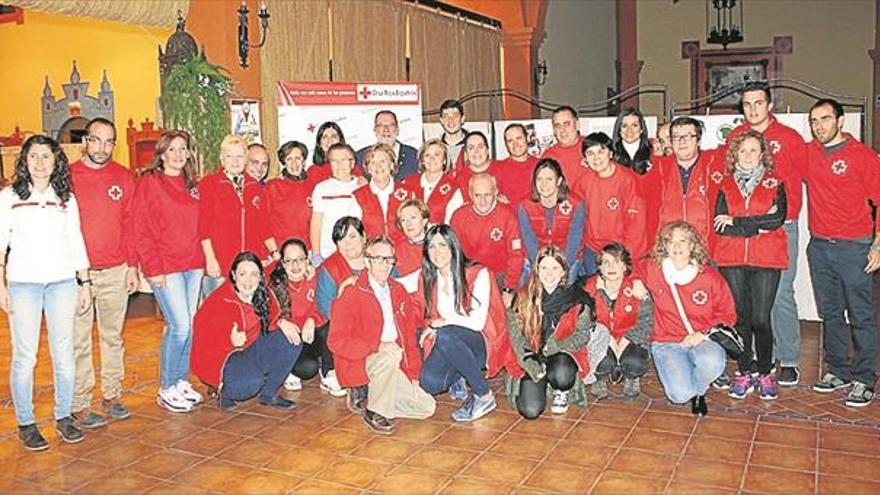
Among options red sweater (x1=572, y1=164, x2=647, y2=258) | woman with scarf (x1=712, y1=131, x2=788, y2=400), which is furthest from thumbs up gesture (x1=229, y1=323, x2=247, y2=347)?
woman with scarf (x1=712, y1=131, x2=788, y2=400)

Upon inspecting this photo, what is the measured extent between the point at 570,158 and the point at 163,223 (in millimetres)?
2365

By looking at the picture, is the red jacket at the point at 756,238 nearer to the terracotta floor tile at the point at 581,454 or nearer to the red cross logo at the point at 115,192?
the terracotta floor tile at the point at 581,454

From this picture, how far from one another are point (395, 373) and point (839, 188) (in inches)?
93.8

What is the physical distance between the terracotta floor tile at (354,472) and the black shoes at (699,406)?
1.58 m

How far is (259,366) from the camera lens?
183 inches

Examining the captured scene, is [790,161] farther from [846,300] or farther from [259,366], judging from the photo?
[259,366]

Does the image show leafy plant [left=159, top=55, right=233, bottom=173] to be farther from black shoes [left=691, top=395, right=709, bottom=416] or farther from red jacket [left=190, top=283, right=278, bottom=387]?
black shoes [left=691, top=395, right=709, bottom=416]

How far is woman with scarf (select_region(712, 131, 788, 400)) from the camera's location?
14.6 ft

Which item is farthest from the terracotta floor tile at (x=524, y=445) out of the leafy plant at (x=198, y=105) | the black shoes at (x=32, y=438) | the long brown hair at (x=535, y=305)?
the leafy plant at (x=198, y=105)

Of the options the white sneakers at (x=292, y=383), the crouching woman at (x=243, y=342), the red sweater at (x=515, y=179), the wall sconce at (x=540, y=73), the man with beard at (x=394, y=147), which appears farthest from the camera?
the wall sconce at (x=540, y=73)

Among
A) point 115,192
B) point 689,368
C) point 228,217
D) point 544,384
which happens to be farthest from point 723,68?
point 115,192

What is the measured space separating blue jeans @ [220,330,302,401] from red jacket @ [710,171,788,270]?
230cm

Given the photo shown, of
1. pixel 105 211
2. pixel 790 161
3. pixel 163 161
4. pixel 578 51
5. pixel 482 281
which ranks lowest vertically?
pixel 482 281

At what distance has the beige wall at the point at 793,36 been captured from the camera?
1456 cm
